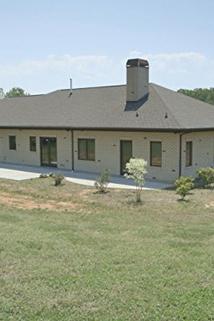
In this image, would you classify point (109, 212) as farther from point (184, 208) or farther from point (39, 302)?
point (39, 302)

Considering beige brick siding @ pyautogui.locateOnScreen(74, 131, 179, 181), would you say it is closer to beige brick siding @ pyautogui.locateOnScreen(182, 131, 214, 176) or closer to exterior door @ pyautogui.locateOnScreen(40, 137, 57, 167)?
beige brick siding @ pyautogui.locateOnScreen(182, 131, 214, 176)

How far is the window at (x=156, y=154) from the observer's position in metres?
19.3

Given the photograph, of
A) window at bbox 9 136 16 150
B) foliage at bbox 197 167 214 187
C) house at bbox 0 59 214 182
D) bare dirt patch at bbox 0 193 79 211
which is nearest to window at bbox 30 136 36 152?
house at bbox 0 59 214 182

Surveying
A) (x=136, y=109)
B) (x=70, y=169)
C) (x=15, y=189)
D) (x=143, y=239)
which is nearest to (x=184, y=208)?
(x=143, y=239)

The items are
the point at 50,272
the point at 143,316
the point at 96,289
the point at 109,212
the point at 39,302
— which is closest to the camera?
the point at 143,316

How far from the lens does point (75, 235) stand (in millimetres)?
9133

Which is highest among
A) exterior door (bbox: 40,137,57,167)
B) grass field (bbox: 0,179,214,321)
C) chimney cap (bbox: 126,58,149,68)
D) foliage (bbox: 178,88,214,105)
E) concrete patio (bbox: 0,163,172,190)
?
foliage (bbox: 178,88,214,105)

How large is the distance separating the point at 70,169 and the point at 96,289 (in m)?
17.3

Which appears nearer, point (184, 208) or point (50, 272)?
point (50, 272)

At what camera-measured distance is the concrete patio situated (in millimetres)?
18062

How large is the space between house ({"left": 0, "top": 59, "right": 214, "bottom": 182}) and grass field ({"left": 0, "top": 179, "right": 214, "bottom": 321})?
244 inches

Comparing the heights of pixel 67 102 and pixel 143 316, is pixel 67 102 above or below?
above

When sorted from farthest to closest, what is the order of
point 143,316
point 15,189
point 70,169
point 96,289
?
1. point 70,169
2. point 15,189
3. point 96,289
4. point 143,316

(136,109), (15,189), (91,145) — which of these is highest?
(136,109)
